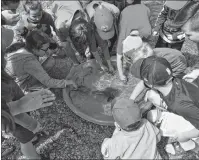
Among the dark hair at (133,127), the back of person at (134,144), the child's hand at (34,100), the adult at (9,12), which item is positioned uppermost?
the adult at (9,12)

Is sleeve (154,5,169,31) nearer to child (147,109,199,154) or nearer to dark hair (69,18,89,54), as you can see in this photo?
dark hair (69,18,89,54)

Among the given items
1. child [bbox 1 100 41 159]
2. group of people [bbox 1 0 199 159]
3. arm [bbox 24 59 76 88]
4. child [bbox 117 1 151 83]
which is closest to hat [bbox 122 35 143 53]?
group of people [bbox 1 0 199 159]

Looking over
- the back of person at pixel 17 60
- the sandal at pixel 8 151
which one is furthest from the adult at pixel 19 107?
the sandal at pixel 8 151

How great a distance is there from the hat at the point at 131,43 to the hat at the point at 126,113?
2.55 ft

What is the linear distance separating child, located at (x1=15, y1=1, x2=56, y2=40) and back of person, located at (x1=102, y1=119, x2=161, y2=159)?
77.4 inches

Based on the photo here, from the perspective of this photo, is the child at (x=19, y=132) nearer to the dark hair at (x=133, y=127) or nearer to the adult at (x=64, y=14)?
the dark hair at (x=133, y=127)

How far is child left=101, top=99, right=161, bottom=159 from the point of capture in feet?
6.60

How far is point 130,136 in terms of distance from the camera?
6.78 feet

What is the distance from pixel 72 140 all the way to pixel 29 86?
86cm

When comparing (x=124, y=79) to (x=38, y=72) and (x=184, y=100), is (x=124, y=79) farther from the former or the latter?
(x=184, y=100)

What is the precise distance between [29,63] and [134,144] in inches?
56.0

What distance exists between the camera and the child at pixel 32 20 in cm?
330

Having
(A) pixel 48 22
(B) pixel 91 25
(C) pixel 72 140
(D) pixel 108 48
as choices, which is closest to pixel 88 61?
(D) pixel 108 48

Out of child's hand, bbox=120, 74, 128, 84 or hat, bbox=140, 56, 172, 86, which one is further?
child's hand, bbox=120, 74, 128, 84
